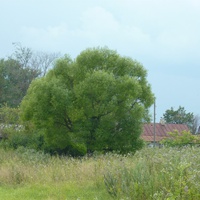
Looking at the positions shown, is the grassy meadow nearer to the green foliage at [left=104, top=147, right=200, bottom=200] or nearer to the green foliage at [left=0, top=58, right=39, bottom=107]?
the green foliage at [left=104, top=147, right=200, bottom=200]

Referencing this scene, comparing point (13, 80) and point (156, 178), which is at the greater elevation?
point (13, 80)

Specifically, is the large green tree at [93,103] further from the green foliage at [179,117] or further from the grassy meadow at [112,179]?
the green foliage at [179,117]

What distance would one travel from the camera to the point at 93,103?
90.0ft

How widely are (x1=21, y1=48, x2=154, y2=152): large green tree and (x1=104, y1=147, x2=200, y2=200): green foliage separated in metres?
15.1

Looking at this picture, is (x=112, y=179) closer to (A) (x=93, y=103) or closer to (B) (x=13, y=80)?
(A) (x=93, y=103)

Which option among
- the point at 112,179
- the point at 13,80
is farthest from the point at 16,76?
the point at 112,179

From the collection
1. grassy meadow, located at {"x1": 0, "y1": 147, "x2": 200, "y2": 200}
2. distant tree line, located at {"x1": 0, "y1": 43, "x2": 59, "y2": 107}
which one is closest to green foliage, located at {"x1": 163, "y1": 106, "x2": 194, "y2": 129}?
distant tree line, located at {"x1": 0, "y1": 43, "x2": 59, "y2": 107}

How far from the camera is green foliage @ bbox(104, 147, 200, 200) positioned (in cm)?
848

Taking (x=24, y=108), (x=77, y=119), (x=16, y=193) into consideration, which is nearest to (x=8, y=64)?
(x=24, y=108)

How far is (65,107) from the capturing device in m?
27.5

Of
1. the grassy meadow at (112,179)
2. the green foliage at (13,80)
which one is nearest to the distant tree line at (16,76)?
the green foliage at (13,80)

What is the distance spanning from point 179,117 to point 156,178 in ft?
212

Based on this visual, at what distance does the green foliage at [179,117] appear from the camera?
240 ft

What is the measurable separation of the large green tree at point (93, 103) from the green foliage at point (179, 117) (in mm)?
44805
